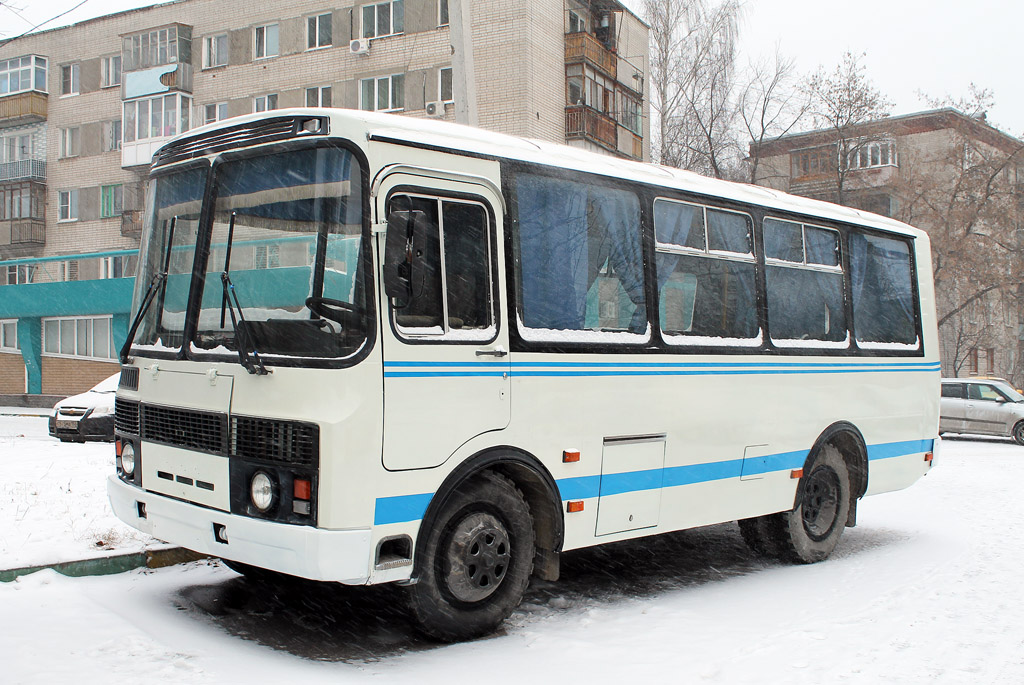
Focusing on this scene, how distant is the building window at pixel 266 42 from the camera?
3741 cm

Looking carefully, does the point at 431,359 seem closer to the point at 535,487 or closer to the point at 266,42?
the point at 535,487

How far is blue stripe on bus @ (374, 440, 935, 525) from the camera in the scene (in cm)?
564

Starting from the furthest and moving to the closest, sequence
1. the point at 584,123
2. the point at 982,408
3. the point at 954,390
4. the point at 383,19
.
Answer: the point at 383,19 < the point at 584,123 < the point at 954,390 < the point at 982,408

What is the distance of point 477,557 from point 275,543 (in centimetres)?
128

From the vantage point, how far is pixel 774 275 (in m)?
8.82

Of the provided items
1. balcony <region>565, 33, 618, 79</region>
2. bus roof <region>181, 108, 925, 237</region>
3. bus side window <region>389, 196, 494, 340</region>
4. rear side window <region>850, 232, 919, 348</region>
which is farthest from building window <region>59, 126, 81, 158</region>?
bus side window <region>389, 196, 494, 340</region>

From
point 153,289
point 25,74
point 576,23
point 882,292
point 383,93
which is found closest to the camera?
point 153,289

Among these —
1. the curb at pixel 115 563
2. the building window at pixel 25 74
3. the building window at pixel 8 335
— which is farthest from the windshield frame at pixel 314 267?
the building window at pixel 25 74

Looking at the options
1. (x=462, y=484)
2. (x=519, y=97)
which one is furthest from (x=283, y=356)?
(x=519, y=97)

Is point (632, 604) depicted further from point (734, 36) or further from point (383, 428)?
point (734, 36)

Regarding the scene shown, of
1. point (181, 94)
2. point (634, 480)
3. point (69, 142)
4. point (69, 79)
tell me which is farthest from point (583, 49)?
point (634, 480)

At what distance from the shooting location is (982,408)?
25250mm

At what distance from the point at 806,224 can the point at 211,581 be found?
5957 millimetres

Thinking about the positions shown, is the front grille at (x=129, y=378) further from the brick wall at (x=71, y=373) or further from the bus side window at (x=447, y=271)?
the brick wall at (x=71, y=373)
